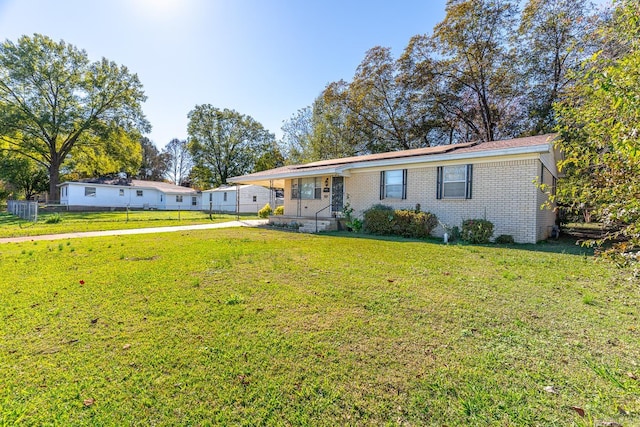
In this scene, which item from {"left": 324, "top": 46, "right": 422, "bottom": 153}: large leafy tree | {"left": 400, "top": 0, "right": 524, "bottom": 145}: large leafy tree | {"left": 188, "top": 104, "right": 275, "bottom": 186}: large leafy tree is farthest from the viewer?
{"left": 188, "top": 104, "right": 275, "bottom": 186}: large leafy tree

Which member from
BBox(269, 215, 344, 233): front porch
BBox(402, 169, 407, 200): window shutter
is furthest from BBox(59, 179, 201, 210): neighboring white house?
BBox(402, 169, 407, 200): window shutter

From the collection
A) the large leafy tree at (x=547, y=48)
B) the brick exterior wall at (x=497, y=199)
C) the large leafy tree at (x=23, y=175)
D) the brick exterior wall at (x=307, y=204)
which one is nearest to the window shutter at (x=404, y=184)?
the brick exterior wall at (x=497, y=199)

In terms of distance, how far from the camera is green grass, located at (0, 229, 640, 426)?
2.15 m

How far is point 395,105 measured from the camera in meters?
25.6

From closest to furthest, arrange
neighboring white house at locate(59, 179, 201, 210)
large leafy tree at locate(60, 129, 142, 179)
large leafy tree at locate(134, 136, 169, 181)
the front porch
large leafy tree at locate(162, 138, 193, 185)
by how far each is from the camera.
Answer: the front porch → neighboring white house at locate(59, 179, 201, 210) → large leafy tree at locate(60, 129, 142, 179) → large leafy tree at locate(134, 136, 169, 181) → large leafy tree at locate(162, 138, 193, 185)

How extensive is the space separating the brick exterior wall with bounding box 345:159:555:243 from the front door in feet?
9.37

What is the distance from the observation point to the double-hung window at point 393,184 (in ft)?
40.3

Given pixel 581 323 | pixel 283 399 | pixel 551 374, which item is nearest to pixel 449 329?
pixel 551 374

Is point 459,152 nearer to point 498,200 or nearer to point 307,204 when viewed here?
point 498,200


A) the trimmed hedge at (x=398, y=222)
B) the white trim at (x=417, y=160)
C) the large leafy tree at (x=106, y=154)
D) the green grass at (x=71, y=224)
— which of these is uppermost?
the large leafy tree at (x=106, y=154)

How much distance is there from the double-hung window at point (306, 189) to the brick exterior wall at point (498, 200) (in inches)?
183

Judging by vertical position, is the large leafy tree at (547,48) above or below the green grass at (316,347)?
A: above

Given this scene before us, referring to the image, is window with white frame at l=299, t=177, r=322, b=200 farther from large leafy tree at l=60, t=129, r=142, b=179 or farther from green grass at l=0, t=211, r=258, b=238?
large leafy tree at l=60, t=129, r=142, b=179

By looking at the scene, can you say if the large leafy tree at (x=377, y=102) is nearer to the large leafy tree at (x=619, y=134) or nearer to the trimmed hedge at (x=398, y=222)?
the trimmed hedge at (x=398, y=222)
